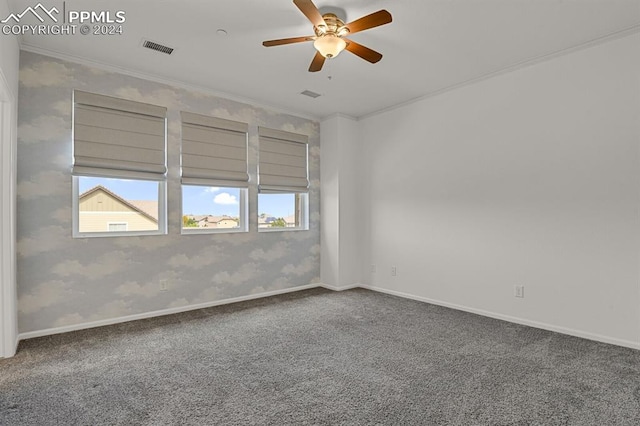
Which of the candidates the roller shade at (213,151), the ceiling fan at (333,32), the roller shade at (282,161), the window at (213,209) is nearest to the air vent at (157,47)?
the roller shade at (213,151)

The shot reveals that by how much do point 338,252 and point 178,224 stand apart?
233cm

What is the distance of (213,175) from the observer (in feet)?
14.2

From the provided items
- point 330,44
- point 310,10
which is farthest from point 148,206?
point 310,10

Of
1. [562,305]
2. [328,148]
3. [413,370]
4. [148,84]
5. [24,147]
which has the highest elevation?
[148,84]

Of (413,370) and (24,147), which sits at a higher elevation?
(24,147)

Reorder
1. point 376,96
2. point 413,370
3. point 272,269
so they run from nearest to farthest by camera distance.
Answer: point 413,370, point 376,96, point 272,269

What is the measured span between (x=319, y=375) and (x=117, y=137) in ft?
10.4

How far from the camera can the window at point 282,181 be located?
486 centimetres

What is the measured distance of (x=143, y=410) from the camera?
1999 mm

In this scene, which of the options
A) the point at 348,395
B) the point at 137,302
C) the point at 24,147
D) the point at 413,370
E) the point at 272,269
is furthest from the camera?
the point at 272,269

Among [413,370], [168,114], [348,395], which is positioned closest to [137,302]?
[168,114]

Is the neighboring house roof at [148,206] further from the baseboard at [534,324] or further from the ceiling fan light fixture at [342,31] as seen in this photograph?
the baseboard at [534,324]

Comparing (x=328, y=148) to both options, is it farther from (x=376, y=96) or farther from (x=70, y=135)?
(x=70, y=135)

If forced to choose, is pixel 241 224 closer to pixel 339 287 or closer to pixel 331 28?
pixel 339 287
